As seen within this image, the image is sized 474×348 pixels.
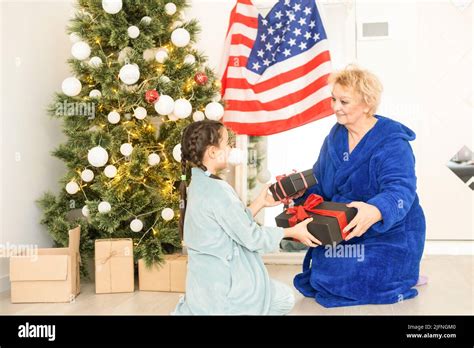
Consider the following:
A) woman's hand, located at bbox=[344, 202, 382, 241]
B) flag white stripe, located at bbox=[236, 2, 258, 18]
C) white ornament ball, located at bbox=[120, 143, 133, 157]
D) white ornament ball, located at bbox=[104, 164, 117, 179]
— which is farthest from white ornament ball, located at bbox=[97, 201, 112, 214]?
flag white stripe, located at bbox=[236, 2, 258, 18]

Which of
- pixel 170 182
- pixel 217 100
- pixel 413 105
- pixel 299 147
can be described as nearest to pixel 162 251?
pixel 170 182

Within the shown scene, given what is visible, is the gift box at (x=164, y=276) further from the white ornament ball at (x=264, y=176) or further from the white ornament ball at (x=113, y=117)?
the white ornament ball at (x=264, y=176)

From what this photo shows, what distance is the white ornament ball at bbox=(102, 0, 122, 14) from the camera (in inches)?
128

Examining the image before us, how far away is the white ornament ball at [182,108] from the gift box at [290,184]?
0.69 metres

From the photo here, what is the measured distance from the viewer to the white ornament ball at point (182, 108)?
329cm

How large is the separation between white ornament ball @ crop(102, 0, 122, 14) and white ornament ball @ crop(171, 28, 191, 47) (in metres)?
0.34

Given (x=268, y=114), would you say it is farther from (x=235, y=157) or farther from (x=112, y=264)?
(x=112, y=264)

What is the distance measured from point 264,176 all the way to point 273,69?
0.74 metres

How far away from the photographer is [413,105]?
4.49 metres

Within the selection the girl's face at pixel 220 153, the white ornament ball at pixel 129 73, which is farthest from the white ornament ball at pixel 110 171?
the girl's face at pixel 220 153

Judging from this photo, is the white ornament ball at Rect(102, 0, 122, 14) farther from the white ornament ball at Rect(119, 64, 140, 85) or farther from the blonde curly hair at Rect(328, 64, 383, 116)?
the blonde curly hair at Rect(328, 64, 383, 116)
